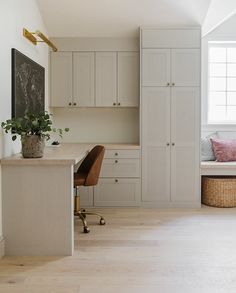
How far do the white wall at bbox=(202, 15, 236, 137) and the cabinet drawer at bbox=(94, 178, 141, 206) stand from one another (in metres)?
Answer: 1.46

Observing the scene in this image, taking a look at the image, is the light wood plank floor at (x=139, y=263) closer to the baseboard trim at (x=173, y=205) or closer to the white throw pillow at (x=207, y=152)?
the baseboard trim at (x=173, y=205)

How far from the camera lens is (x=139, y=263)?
3.05 metres

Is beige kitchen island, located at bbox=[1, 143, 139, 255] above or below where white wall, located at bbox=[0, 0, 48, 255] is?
below

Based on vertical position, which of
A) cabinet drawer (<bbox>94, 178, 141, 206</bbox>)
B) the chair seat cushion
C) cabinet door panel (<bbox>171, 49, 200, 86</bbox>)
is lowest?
cabinet drawer (<bbox>94, 178, 141, 206</bbox>)

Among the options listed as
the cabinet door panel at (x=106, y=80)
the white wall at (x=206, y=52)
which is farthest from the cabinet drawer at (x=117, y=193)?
the white wall at (x=206, y=52)

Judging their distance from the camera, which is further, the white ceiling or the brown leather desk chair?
the white ceiling

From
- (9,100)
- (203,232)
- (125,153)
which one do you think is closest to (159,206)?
(125,153)

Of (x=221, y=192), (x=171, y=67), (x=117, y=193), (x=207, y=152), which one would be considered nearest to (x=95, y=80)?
(x=171, y=67)

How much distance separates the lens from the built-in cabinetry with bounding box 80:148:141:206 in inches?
195

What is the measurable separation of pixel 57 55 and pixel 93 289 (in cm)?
339

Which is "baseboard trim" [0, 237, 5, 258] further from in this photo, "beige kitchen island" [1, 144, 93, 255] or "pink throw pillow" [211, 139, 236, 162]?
"pink throw pillow" [211, 139, 236, 162]

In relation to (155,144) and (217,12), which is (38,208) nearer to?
(155,144)

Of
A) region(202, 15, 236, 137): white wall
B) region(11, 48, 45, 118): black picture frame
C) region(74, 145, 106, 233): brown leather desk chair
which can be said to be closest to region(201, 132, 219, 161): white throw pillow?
region(202, 15, 236, 137): white wall

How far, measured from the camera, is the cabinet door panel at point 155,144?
493 centimetres
